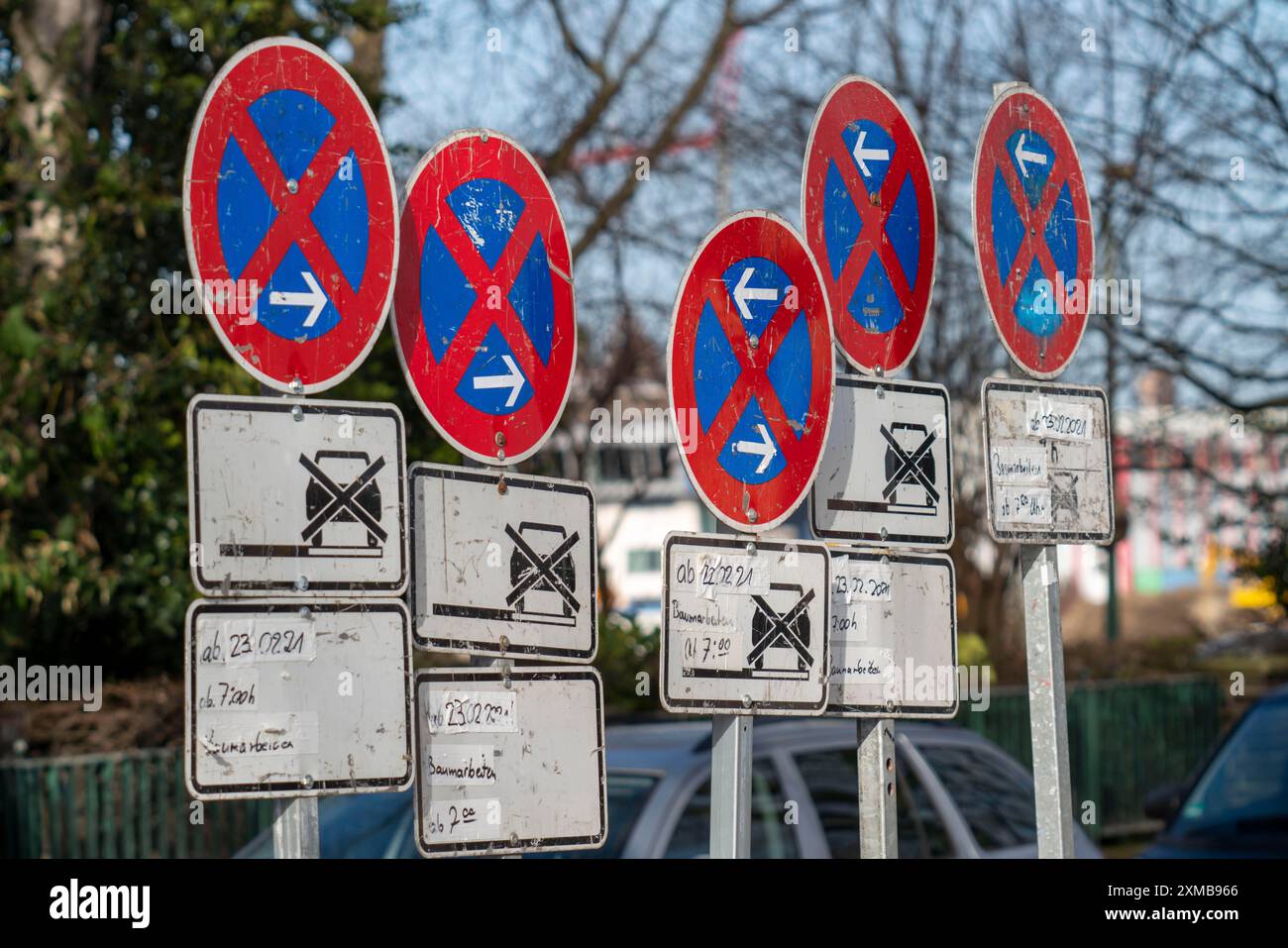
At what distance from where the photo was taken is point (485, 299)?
Result: 3.76 m

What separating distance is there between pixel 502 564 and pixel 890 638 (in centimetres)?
116

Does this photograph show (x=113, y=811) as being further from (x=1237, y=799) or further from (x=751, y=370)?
(x=751, y=370)

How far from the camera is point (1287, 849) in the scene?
6.52m

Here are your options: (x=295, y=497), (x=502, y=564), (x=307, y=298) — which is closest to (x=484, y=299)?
(x=307, y=298)

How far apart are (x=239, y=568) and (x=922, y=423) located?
6.58 ft

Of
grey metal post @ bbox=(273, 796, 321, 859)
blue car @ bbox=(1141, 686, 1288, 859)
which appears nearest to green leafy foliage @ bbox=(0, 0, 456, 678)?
blue car @ bbox=(1141, 686, 1288, 859)

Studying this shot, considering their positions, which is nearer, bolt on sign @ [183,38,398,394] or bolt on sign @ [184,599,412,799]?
bolt on sign @ [184,599,412,799]

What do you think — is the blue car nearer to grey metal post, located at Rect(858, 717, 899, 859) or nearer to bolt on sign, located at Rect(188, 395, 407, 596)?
grey metal post, located at Rect(858, 717, 899, 859)

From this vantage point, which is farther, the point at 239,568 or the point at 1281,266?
the point at 1281,266

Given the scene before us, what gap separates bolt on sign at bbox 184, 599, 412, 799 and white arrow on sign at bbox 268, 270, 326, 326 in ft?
2.01

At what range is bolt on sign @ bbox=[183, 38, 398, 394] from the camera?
10.9ft
